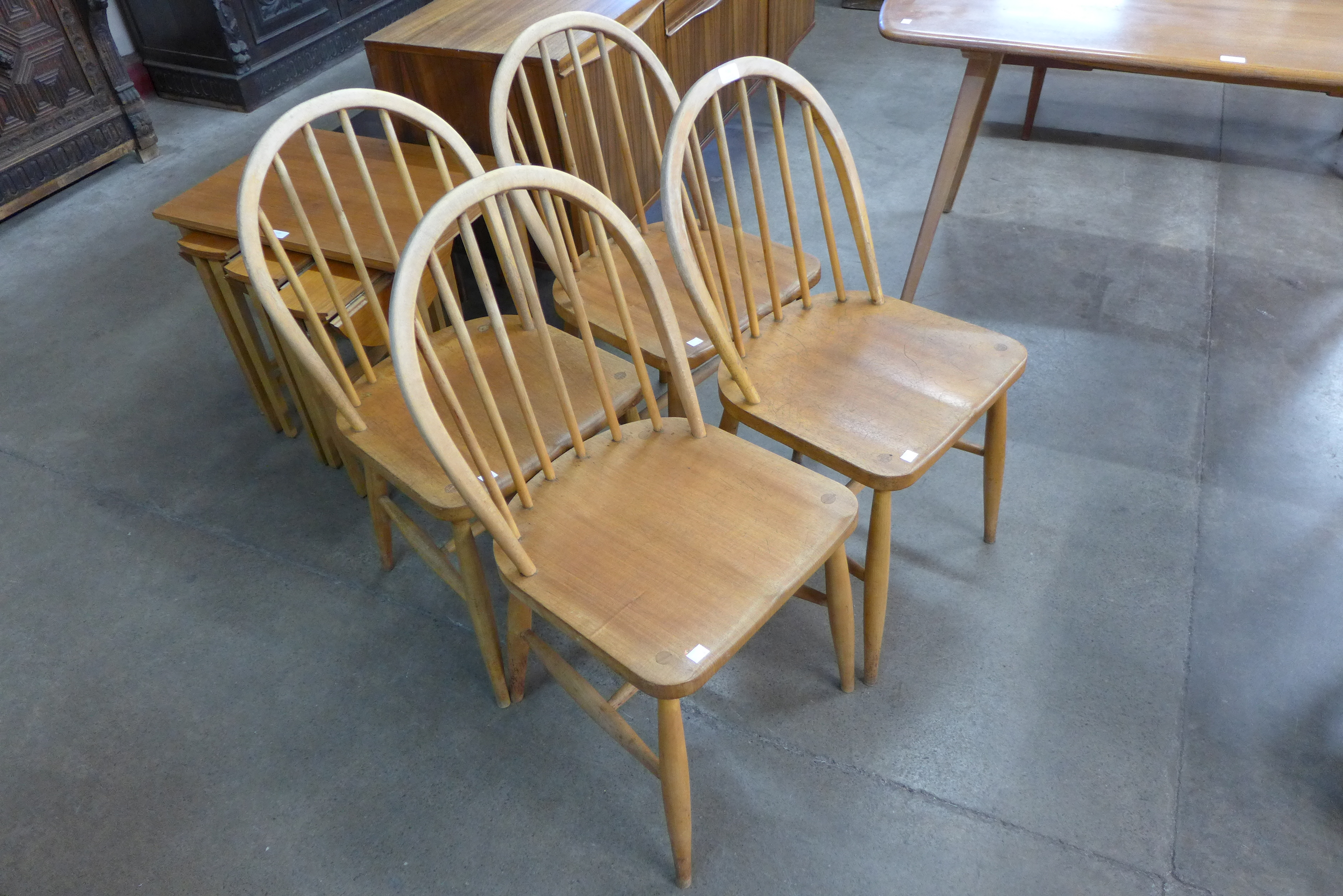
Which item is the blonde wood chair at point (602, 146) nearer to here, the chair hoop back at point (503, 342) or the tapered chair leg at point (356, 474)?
the chair hoop back at point (503, 342)

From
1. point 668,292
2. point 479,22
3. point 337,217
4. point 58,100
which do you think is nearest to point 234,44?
point 58,100

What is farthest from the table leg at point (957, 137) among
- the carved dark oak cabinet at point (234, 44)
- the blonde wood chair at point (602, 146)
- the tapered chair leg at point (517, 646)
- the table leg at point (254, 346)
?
the carved dark oak cabinet at point (234, 44)

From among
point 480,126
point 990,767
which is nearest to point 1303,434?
point 990,767

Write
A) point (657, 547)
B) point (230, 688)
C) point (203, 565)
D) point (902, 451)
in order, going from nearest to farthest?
1. point (657, 547)
2. point (902, 451)
3. point (230, 688)
4. point (203, 565)

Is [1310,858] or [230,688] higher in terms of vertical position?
[230,688]

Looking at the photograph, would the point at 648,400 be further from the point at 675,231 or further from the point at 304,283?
the point at 304,283

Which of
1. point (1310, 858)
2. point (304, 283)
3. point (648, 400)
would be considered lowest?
point (1310, 858)

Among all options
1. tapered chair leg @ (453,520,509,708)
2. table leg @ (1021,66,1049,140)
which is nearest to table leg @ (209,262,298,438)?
tapered chair leg @ (453,520,509,708)

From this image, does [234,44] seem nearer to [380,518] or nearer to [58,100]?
[58,100]

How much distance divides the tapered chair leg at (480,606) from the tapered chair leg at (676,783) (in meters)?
0.38

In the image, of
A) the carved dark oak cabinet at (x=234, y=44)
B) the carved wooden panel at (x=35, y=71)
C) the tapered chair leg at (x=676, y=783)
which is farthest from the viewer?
the carved dark oak cabinet at (x=234, y=44)

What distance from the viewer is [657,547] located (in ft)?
3.96

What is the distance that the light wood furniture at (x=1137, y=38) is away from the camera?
175 centimetres

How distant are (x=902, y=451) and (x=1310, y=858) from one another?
0.86m
